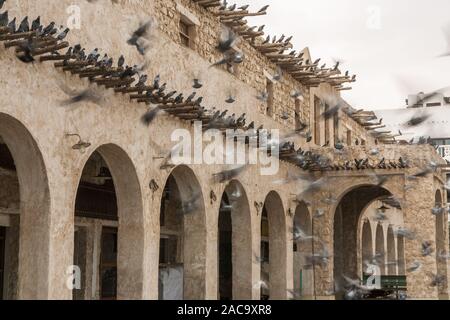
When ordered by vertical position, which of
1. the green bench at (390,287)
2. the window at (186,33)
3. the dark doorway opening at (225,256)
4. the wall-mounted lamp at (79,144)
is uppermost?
the window at (186,33)

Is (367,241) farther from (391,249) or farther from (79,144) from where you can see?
(79,144)

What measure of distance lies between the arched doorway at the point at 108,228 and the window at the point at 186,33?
303 centimetres

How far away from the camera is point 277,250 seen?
20188mm

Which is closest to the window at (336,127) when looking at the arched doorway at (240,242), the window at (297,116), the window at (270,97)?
the window at (297,116)

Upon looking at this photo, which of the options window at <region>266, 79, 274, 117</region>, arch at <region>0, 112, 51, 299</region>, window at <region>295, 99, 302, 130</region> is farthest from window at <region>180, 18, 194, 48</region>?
window at <region>295, 99, 302, 130</region>

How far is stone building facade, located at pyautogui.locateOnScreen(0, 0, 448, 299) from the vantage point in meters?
10.3

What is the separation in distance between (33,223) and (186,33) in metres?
7.01

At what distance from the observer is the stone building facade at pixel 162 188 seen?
10.3m

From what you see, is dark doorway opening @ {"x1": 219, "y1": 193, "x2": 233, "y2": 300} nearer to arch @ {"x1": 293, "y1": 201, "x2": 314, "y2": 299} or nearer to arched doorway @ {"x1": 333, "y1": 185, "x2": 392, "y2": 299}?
arch @ {"x1": 293, "y1": 201, "x2": 314, "y2": 299}

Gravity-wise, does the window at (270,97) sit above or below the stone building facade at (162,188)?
above

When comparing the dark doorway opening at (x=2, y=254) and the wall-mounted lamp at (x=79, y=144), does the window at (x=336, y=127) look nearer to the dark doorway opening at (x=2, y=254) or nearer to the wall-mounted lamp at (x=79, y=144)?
the dark doorway opening at (x=2, y=254)

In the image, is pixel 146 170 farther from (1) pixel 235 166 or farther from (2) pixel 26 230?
(1) pixel 235 166

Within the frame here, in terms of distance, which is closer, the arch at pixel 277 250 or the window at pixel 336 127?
the arch at pixel 277 250
